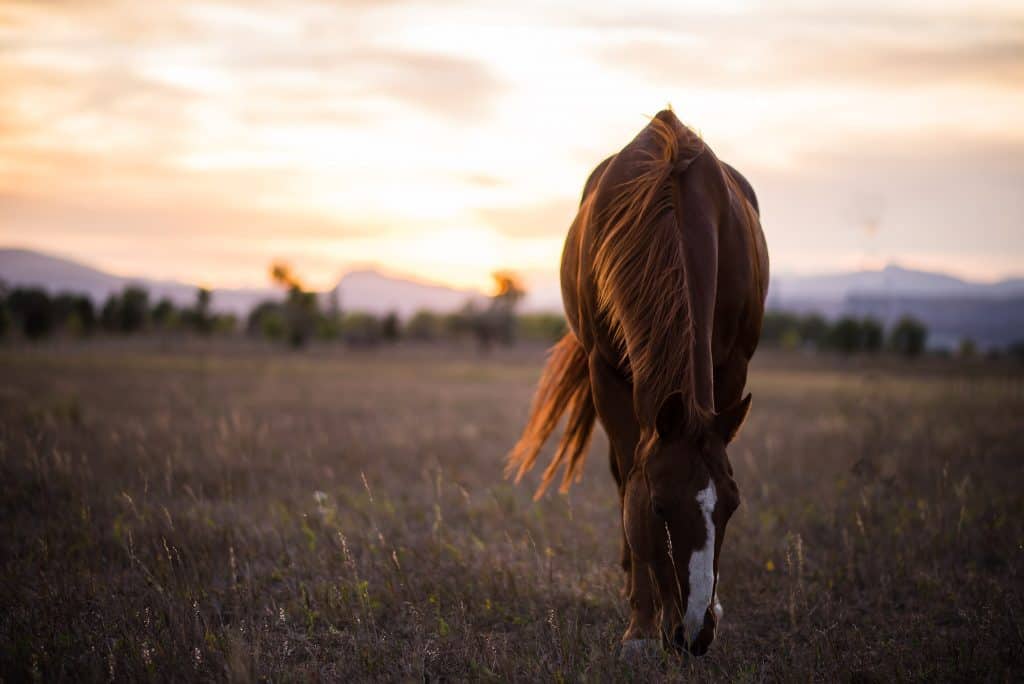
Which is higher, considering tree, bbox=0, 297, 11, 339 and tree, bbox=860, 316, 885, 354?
tree, bbox=860, 316, 885, 354

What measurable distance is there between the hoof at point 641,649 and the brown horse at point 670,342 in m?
0.01

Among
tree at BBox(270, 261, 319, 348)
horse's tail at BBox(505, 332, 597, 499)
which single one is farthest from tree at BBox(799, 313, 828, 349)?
horse's tail at BBox(505, 332, 597, 499)

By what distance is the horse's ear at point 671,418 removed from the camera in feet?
8.09

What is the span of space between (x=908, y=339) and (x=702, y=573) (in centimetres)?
7663

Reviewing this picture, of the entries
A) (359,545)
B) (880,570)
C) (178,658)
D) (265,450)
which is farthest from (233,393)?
(880,570)

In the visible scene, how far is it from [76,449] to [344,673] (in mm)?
5626

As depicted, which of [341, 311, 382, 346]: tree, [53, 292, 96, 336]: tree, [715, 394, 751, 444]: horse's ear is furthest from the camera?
[341, 311, 382, 346]: tree

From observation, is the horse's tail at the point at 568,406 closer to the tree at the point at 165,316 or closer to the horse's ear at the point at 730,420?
the horse's ear at the point at 730,420

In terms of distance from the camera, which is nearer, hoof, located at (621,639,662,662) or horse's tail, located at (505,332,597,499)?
hoof, located at (621,639,662,662)

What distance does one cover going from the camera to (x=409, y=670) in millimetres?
2896

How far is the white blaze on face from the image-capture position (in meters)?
2.44

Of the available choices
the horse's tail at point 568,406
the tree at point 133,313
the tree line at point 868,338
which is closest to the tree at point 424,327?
the tree at point 133,313

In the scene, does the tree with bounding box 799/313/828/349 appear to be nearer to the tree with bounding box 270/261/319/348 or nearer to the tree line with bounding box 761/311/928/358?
the tree line with bounding box 761/311/928/358

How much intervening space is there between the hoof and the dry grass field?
6 cm
